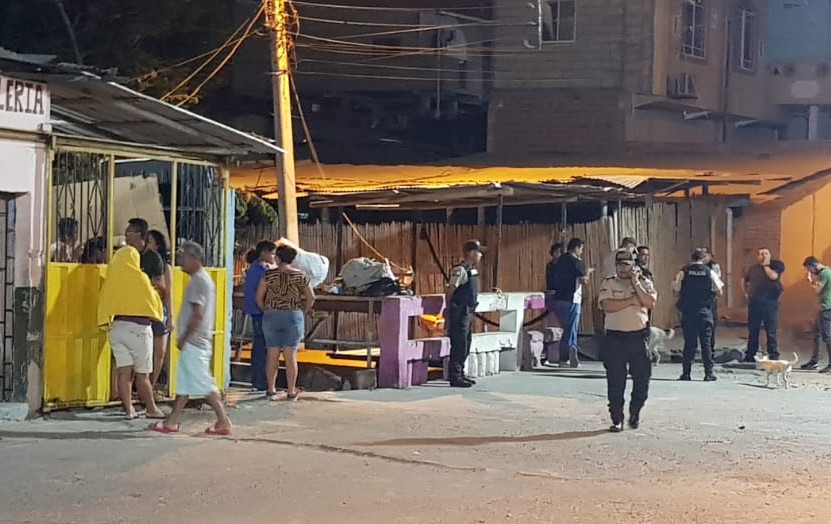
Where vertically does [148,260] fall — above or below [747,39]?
below

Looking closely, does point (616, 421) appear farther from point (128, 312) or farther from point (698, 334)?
point (698, 334)

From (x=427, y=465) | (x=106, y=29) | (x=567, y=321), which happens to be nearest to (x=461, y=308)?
(x=567, y=321)

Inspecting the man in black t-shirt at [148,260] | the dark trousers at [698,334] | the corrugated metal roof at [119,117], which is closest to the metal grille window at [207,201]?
the corrugated metal roof at [119,117]

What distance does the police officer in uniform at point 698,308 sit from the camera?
1588cm

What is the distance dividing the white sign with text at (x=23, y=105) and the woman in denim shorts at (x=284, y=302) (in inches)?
114

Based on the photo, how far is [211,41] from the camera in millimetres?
27344

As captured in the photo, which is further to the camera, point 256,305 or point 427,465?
point 256,305

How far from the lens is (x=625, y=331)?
11445 mm

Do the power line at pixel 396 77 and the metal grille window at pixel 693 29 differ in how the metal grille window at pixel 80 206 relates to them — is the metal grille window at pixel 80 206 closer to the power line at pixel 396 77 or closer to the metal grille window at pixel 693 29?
→ the power line at pixel 396 77

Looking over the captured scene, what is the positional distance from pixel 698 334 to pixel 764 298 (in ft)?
7.51

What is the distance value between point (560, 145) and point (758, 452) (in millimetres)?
18506

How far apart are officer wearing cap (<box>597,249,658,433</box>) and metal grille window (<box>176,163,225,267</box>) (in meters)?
3.98

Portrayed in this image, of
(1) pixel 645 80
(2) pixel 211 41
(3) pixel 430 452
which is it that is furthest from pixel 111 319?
(1) pixel 645 80

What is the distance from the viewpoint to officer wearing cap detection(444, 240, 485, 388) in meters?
14.4
